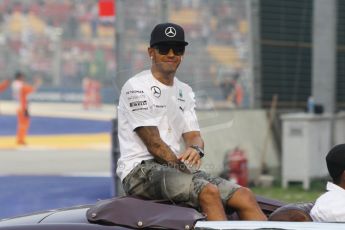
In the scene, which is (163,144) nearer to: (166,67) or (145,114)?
(145,114)

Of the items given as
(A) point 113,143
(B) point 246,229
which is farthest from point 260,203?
(A) point 113,143

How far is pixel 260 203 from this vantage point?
5.21m

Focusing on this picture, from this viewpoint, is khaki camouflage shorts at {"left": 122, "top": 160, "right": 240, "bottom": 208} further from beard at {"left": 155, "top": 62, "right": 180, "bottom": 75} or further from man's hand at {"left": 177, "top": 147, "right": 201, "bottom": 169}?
beard at {"left": 155, "top": 62, "right": 180, "bottom": 75}

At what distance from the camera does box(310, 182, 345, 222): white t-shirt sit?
4.34 metres

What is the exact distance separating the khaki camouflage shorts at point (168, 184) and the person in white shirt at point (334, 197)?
1.78 feet

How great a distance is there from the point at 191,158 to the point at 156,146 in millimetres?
200

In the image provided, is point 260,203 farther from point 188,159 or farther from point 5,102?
point 5,102

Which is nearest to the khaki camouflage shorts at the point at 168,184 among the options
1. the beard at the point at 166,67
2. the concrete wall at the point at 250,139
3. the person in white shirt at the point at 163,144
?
the person in white shirt at the point at 163,144

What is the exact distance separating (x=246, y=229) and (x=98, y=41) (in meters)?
33.2

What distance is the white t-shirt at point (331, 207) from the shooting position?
171 inches

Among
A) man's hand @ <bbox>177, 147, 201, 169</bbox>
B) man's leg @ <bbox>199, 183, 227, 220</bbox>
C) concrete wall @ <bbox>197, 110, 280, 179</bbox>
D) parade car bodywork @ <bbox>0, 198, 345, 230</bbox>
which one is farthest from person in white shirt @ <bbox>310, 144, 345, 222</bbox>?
concrete wall @ <bbox>197, 110, 280, 179</bbox>

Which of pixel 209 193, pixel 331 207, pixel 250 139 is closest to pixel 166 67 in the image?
pixel 209 193

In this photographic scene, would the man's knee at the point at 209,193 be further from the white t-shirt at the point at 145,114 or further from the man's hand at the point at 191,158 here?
the white t-shirt at the point at 145,114

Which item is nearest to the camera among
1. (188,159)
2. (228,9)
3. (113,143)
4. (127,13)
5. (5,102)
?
(188,159)
